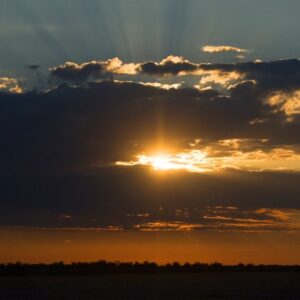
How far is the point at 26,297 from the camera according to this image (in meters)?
45.8

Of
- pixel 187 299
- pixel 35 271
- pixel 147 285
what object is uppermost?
pixel 35 271

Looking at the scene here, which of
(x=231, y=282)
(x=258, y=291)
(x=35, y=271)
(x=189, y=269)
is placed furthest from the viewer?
(x=189, y=269)

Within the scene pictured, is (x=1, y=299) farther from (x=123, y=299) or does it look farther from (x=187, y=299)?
(x=187, y=299)

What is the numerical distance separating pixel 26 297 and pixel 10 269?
38284 millimetres

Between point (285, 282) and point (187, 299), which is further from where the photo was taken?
point (285, 282)

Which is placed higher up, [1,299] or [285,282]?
[285,282]

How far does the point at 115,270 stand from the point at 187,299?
40536 mm

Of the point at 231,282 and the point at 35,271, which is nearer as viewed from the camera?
the point at 231,282

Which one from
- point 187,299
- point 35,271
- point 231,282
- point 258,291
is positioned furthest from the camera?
point 35,271

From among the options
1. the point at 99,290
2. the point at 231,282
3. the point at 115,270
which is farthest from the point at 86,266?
the point at 99,290

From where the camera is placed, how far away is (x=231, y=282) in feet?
195

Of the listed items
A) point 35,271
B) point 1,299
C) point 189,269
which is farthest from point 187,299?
point 189,269

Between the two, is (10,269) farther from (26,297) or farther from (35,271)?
(26,297)

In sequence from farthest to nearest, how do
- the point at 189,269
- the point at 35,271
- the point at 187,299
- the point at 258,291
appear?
the point at 189,269, the point at 35,271, the point at 258,291, the point at 187,299
